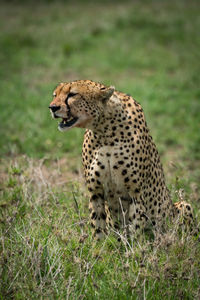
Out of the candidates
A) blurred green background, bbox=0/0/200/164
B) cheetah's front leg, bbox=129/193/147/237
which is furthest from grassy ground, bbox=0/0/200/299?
cheetah's front leg, bbox=129/193/147/237

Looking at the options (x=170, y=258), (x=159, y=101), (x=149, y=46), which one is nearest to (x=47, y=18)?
(x=149, y=46)

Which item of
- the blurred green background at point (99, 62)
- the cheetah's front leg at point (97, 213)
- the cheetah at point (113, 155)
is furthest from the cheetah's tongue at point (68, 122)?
the blurred green background at point (99, 62)

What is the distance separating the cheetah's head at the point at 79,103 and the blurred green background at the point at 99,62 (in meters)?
2.37

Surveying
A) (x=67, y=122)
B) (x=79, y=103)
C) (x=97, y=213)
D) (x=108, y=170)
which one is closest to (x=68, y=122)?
(x=67, y=122)

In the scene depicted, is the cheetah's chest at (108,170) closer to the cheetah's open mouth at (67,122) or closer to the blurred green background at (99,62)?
the cheetah's open mouth at (67,122)

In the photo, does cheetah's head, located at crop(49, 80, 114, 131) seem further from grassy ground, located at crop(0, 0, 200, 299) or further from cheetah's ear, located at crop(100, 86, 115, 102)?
grassy ground, located at crop(0, 0, 200, 299)

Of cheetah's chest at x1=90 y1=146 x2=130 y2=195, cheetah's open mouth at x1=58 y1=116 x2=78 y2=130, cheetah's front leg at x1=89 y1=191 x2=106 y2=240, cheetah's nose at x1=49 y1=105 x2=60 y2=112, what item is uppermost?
cheetah's nose at x1=49 y1=105 x2=60 y2=112

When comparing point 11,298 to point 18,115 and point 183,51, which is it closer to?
point 18,115

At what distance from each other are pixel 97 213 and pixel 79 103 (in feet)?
2.64

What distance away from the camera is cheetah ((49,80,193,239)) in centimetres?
313

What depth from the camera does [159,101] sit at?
23.6 ft

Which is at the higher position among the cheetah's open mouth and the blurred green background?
the blurred green background

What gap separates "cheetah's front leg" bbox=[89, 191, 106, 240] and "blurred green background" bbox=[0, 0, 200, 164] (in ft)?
6.99

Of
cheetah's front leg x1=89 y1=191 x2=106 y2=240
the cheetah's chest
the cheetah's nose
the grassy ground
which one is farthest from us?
cheetah's front leg x1=89 y1=191 x2=106 y2=240
